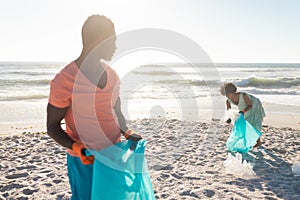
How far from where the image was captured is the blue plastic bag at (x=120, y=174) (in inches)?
60.9

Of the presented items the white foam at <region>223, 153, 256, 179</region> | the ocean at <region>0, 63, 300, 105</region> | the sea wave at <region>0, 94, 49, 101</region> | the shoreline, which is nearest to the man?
the white foam at <region>223, 153, 256, 179</region>

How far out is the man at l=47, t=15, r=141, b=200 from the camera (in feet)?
4.76

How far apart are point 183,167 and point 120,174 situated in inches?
112

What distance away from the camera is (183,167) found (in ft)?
14.1

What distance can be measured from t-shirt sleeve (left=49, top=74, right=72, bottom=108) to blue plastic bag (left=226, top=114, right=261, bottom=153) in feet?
11.1

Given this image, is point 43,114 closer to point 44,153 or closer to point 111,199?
point 44,153

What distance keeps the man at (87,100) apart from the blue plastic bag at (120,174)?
6cm

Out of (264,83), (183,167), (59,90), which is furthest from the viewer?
(264,83)

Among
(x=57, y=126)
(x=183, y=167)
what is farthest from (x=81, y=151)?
(x=183, y=167)

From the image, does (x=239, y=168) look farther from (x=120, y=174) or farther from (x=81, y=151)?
(x=81, y=151)

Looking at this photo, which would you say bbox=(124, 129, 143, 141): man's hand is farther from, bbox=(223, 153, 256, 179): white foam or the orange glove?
bbox=(223, 153, 256, 179): white foam

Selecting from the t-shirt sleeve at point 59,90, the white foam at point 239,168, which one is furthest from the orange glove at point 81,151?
the white foam at point 239,168

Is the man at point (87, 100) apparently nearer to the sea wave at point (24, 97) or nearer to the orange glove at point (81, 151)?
the orange glove at point (81, 151)

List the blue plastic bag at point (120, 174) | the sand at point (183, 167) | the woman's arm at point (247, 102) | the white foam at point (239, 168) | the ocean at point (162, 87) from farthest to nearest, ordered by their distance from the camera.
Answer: the ocean at point (162, 87)
the woman's arm at point (247, 102)
the white foam at point (239, 168)
the sand at point (183, 167)
the blue plastic bag at point (120, 174)
